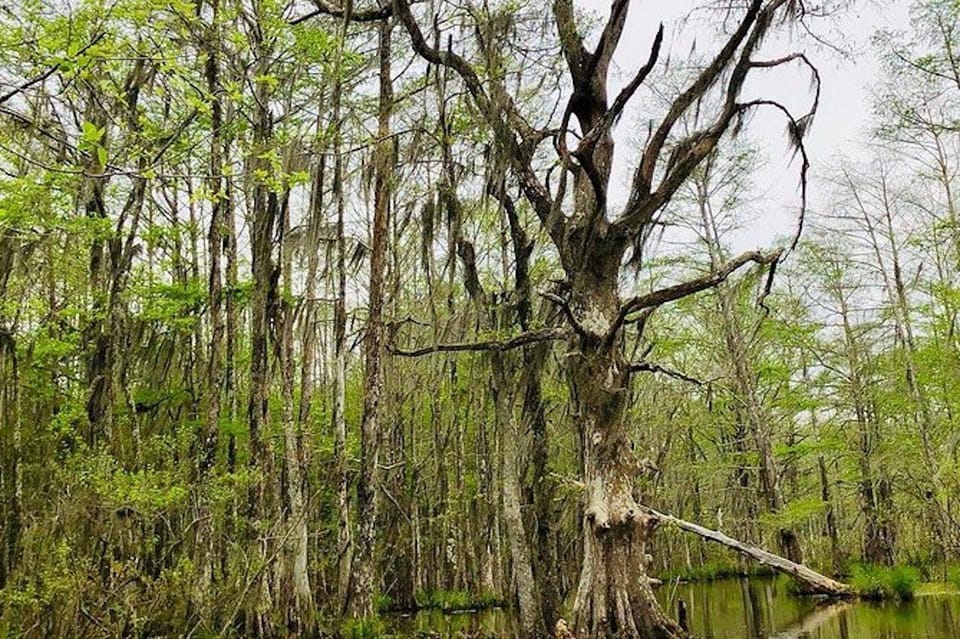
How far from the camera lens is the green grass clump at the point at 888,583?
14789 millimetres

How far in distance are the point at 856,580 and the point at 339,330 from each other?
37.3ft

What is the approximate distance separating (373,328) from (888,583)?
11289mm

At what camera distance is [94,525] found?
8266 millimetres

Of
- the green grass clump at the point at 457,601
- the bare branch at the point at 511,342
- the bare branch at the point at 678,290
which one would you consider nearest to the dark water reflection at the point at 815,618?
the green grass clump at the point at 457,601

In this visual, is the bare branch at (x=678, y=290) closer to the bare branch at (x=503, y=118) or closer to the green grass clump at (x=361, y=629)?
the bare branch at (x=503, y=118)

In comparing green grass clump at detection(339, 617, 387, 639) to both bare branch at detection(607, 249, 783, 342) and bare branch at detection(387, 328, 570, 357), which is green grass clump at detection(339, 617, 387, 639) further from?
bare branch at detection(607, 249, 783, 342)

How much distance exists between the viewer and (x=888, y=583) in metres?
14.9

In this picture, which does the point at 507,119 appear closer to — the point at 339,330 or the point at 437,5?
the point at 437,5

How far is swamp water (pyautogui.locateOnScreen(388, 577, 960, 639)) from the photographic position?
10.6m

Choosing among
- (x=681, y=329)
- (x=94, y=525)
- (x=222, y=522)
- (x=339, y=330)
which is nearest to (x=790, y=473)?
(x=681, y=329)

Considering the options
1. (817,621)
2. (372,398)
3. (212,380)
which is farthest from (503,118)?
(817,621)

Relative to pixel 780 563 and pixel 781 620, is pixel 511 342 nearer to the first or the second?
pixel 780 563

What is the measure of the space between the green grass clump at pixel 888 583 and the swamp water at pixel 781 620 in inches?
13.5

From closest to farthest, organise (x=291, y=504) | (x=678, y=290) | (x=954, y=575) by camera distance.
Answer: (x=678, y=290)
(x=291, y=504)
(x=954, y=575)
